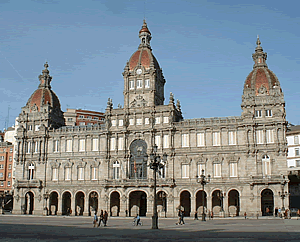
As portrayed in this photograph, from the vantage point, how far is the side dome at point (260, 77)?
266 feet

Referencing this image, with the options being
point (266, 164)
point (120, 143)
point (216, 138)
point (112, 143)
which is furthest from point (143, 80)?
point (266, 164)

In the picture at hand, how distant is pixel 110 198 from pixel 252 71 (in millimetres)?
40789

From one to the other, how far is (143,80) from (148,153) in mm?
17083

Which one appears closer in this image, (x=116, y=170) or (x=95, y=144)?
(x=116, y=170)

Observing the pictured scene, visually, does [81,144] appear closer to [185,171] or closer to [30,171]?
[30,171]

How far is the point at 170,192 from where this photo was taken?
80438 mm

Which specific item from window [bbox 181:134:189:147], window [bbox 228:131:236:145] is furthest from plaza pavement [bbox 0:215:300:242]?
window [bbox 181:134:189:147]

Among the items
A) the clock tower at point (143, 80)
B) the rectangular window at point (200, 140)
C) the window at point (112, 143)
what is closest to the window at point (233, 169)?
the rectangular window at point (200, 140)

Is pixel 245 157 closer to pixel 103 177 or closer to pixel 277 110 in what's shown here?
pixel 277 110

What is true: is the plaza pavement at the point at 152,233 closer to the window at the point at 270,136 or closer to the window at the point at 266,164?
the window at the point at 266,164

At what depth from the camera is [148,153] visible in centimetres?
8369

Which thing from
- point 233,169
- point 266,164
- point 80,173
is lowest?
point 80,173

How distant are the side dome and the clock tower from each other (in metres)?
20.0

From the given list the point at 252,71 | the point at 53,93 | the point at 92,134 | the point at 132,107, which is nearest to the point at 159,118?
the point at 132,107
